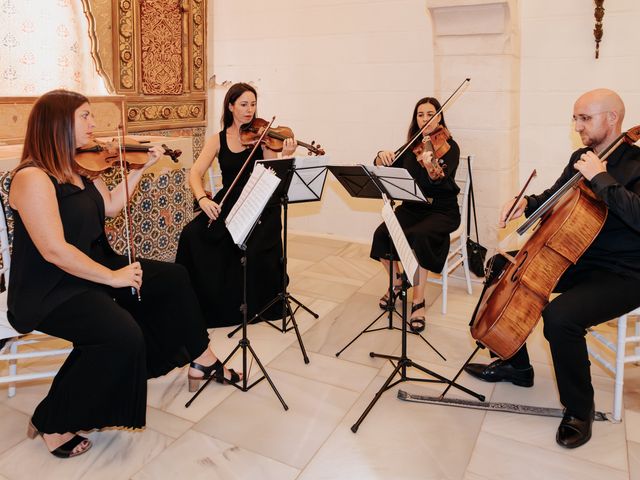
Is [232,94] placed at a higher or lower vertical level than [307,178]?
higher

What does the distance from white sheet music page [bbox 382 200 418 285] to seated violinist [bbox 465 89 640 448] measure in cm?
55

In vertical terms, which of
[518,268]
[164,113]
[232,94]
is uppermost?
[232,94]

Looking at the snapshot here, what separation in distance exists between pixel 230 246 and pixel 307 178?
0.65 metres

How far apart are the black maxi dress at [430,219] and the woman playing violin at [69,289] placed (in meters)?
1.58

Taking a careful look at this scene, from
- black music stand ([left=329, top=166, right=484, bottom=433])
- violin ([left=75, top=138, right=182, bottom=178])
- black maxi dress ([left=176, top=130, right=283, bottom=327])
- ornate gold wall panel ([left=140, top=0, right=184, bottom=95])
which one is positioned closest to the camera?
violin ([left=75, top=138, right=182, bottom=178])

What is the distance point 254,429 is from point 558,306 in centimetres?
121

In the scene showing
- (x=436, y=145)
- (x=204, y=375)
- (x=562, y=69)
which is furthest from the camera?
(x=562, y=69)

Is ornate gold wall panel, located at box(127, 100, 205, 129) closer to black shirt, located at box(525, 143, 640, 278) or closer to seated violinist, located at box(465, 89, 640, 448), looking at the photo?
seated violinist, located at box(465, 89, 640, 448)

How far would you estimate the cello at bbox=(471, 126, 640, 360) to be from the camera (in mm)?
2035

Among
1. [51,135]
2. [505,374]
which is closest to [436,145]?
[505,374]

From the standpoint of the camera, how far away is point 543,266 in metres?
2.07

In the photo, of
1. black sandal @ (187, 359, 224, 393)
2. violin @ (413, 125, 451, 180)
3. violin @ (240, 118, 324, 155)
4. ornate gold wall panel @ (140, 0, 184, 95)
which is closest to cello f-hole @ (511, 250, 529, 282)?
violin @ (413, 125, 451, 180)

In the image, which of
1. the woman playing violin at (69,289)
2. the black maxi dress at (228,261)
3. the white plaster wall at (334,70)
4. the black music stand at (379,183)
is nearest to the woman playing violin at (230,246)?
the black maxi dress at (228,261)

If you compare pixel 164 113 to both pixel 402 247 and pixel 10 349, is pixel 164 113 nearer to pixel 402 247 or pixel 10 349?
pixel 10 349
